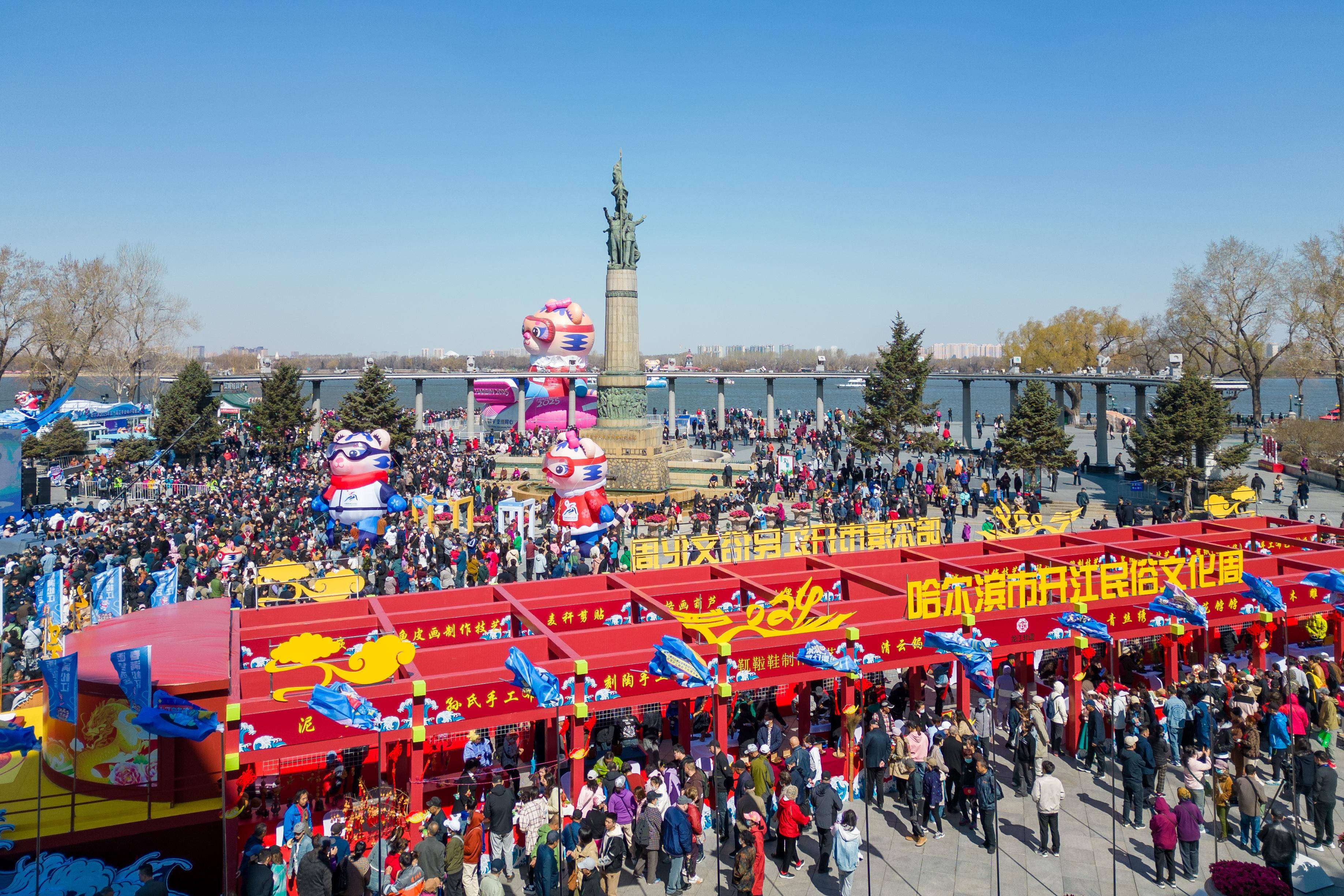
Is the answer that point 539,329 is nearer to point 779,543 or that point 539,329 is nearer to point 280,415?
point 280,415

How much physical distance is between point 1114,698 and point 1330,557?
22.3 feet

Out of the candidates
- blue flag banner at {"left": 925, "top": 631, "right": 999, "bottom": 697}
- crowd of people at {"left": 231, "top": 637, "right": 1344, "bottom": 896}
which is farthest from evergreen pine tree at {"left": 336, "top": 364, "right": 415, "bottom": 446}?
blue flag banner at {"left": 925, "top": 631, "right": 999, "bottom": 697}

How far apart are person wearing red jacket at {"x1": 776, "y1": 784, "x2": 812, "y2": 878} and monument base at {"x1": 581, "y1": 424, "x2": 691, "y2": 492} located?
23265mm

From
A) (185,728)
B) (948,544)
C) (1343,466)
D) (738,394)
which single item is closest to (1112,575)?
(948,544)

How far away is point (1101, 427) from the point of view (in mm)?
37906

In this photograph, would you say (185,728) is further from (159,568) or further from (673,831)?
(159,568)

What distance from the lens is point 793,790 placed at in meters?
9.34

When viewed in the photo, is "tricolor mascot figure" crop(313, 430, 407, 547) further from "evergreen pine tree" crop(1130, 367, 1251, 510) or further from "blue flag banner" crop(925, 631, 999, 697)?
"evergreen pine tree" crop(1130, 367, 1251, 510)

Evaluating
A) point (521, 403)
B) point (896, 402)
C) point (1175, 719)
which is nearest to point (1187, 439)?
point (896, 402)

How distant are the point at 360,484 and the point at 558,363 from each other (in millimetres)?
27785

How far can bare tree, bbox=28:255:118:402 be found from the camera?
138 ft

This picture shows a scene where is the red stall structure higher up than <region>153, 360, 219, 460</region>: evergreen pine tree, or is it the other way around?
<region>153, 360, 219, 460</region>: evergreen pine tree

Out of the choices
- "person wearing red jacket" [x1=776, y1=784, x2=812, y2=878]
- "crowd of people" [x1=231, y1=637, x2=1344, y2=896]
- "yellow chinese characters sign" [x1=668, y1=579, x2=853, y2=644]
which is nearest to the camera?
"crowd of people" [x1=231, y1=637, x2=1344, y2=896]

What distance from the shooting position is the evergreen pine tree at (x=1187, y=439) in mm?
27750
